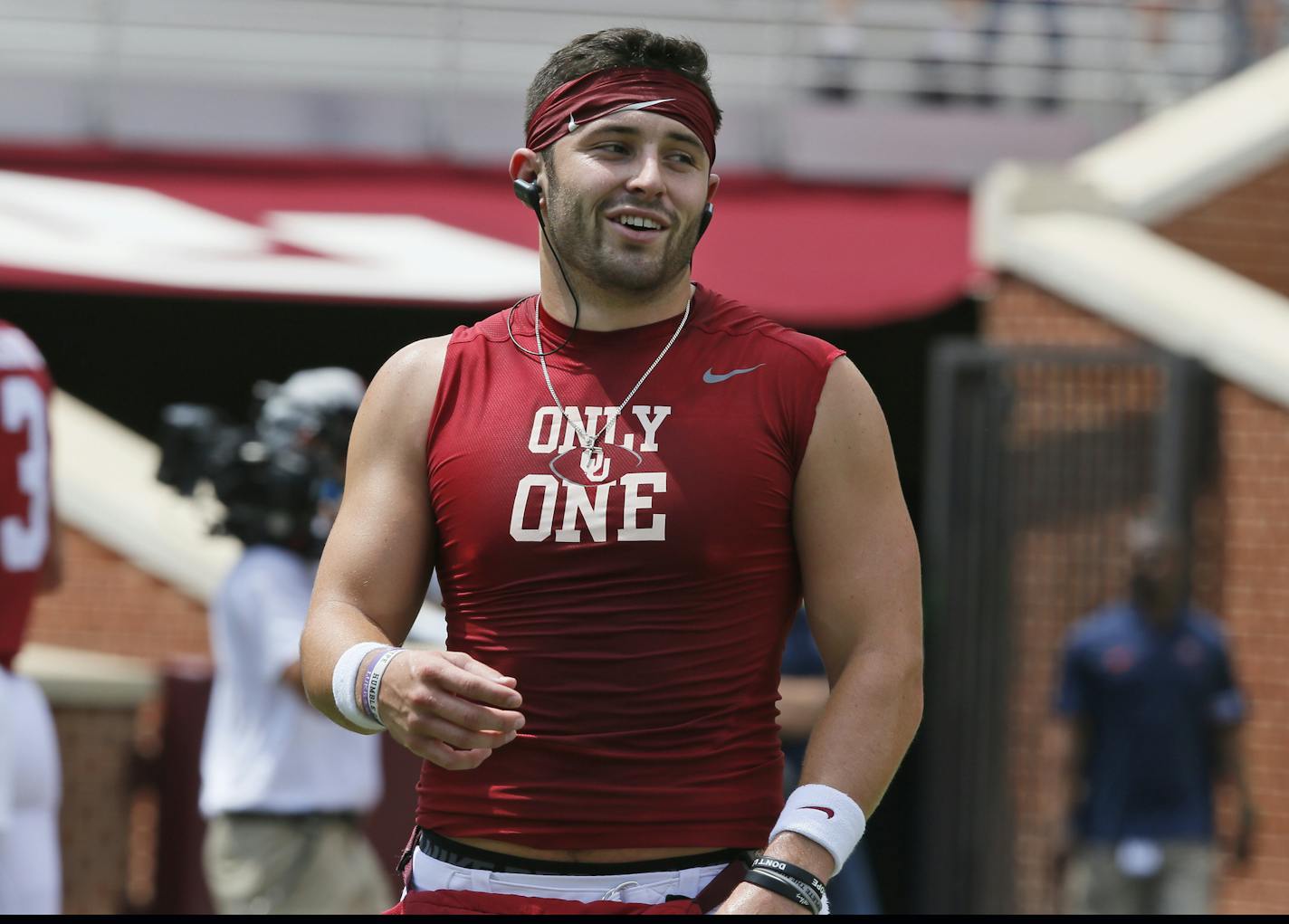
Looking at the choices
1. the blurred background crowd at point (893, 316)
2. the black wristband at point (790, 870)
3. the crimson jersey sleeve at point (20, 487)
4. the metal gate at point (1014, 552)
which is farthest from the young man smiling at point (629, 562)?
the metal gate at point (1014, 552)

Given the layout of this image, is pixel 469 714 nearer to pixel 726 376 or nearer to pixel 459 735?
pixel 459 735

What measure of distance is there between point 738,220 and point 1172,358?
3.16 m

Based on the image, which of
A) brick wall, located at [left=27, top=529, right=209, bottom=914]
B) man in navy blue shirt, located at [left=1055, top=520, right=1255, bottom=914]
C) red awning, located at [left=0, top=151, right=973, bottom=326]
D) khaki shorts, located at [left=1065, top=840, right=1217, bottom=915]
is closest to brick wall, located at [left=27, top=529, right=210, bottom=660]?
brick wall, located at [left=27, top=529, right=209, bottom=914]

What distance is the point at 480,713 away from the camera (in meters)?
2.58

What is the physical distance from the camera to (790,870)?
2.69 m

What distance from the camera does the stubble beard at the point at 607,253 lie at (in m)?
2.96

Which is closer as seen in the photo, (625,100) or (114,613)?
(625,100)

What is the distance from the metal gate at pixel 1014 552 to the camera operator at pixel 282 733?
3725 mm

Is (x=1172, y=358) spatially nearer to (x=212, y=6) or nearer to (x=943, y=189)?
(x=943, y=189)

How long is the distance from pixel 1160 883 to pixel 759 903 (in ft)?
18.8

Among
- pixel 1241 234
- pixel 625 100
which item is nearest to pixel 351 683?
pixel 625 100

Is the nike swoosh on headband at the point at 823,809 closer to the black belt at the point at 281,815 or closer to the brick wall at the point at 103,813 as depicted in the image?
the black belt at the point at 281,815

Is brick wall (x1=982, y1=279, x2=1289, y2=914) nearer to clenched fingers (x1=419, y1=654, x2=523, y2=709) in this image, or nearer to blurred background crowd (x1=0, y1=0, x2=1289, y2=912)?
blurred background crowd (x1=0, y1=0, x2=1289, y2=912)

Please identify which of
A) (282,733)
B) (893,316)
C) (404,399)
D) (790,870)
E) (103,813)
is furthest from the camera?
(893,316)
